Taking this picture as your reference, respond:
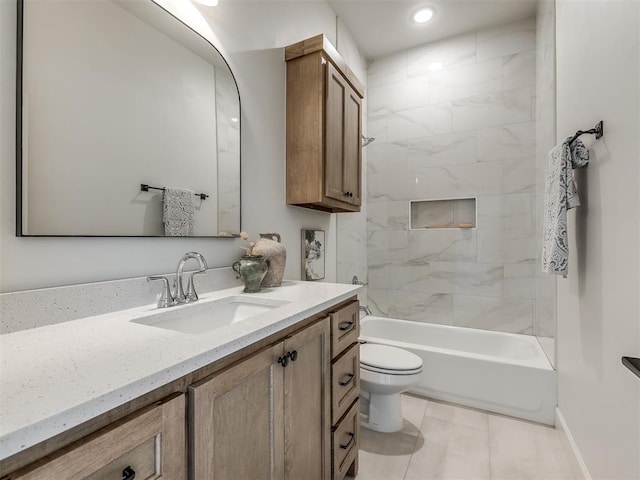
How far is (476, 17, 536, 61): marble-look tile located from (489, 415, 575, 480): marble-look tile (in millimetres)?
2874

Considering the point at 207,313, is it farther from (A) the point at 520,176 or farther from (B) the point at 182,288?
(A) the point at 520,176

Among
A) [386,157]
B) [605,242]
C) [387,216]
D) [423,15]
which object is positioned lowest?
[605,242]

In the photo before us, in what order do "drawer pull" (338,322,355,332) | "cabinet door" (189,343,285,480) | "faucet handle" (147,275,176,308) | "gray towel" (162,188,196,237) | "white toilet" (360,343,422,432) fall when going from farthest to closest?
"white toilet" (360,343,422,432) → "drawer pull" (338,322,355,332) → "gray towel" (162,188,196,237) → "faucet handle" (147,275,176,308) → "cabinet door" (189,343,285,480)

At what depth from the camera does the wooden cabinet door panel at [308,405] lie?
985 mm

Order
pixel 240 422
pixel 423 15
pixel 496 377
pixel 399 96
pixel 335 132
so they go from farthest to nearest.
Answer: pixel 399 96 → pixel 423 15 → pixel 496 377 → pixel 335 132 → pixel 240 422

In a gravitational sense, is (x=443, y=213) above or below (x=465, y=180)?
below

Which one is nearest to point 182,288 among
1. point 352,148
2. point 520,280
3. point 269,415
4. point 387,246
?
point 269,415

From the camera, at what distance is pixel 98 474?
0.50 m

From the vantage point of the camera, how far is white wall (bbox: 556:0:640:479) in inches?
Answer: 38.1

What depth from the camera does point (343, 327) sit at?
137cm

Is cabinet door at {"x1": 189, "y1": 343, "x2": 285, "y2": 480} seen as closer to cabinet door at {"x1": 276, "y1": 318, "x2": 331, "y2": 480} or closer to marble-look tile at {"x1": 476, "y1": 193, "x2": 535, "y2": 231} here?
cabinet door at {"x1": 276, "y1": 318, "x2": 331, "y2": 480}

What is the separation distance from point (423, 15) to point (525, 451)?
317cm

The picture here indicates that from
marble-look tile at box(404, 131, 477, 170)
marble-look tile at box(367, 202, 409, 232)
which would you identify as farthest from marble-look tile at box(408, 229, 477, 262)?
marble-look tile at box(404, 131, 477, 170)

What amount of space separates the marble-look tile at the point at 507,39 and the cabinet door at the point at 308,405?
2899 mm
